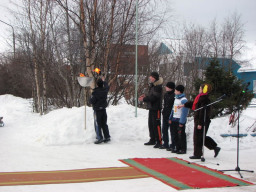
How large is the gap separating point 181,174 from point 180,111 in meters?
2.36

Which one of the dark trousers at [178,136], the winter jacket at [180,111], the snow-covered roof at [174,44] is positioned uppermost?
the snow-covered roof at [174,44]

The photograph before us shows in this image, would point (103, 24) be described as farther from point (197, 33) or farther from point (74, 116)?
point (197, 33)

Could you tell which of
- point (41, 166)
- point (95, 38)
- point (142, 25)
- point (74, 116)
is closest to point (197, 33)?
point (142, 25)

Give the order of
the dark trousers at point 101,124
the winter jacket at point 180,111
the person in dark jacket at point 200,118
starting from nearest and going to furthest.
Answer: the person in dark jacket at point 200,118, the winter jacket at point 180,111, the dark trousers at point 101,124

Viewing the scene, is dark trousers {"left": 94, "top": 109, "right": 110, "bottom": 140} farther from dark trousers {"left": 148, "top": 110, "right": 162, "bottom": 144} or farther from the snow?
dark trousers {"left": 148, "top": 110, "right": 162, "bottom": 144}

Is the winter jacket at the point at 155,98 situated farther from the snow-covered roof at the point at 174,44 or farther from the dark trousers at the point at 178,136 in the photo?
the snow-covered roof at the point at 174,44

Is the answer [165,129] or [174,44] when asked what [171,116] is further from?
[174,44]

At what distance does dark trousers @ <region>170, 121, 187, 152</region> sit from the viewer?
324 inches

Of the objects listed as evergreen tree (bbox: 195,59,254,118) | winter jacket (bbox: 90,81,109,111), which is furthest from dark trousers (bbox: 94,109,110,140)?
evergreen tree (bbox: 195,59,254,118)

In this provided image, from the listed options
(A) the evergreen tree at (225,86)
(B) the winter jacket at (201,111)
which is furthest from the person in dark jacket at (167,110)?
(A) the evergreen tree at (225,86)

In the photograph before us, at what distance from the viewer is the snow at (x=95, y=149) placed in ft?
18.0

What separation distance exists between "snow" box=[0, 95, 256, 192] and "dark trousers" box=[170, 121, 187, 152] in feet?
0.90

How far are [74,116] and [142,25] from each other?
6224mm

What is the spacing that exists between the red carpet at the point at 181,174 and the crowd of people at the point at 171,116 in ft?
2.76
